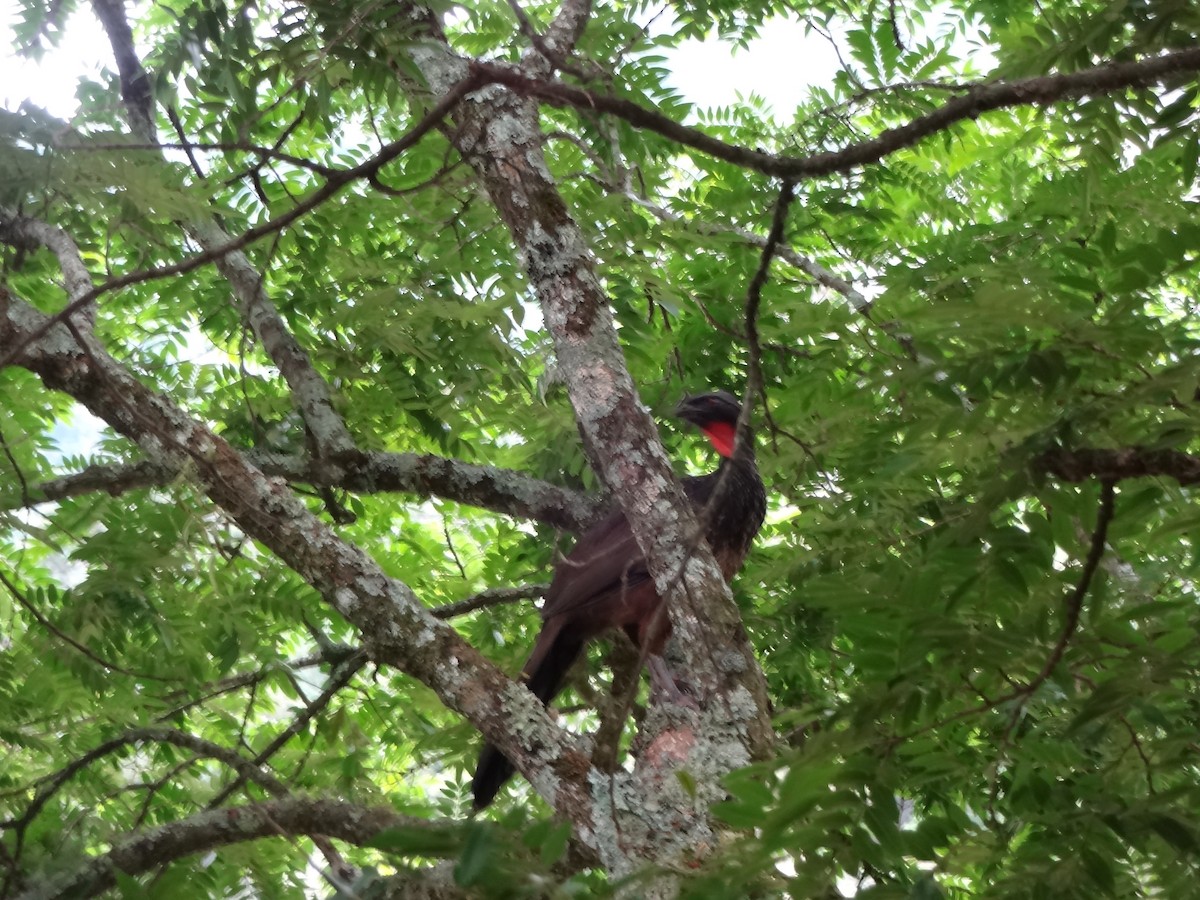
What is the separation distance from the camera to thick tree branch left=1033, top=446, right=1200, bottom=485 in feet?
4.38

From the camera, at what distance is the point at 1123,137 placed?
7.41 feet

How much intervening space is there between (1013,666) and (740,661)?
0.81m

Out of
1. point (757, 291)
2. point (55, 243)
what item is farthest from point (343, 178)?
point (55, 243)

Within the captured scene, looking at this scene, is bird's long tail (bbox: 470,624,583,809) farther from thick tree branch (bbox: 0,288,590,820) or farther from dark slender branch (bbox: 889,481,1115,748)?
dark slender branch (bbox: 889,481,1115,748)

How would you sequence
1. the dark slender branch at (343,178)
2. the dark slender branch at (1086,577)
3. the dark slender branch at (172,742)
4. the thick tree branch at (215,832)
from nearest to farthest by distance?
the dark slender branch at (1086,577) → the dark slender branch at (343,178) → the thick tree branch at (215,832) → the dark slender branch at (172,742)

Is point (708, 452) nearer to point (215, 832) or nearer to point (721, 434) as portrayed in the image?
point (721, 434)

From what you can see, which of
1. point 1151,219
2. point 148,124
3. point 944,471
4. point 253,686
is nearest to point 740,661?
point 944,471

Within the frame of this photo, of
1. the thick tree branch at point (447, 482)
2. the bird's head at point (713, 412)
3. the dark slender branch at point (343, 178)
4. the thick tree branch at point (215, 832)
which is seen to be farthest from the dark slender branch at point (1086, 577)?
the bird's head at point (713, 412)

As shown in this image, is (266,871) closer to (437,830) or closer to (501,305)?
(501,305)

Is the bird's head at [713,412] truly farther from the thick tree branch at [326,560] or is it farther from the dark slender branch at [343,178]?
the dark slender branch at [343,178]

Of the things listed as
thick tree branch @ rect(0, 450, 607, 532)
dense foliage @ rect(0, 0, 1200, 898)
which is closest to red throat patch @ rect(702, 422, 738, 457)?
dense foliage @ rect(0, 0, 1200, 898)

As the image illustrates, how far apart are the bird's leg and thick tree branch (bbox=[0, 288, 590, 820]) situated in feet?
1.45

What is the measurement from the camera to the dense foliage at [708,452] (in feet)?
4.63

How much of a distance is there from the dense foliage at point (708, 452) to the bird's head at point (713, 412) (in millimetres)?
101
